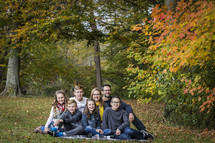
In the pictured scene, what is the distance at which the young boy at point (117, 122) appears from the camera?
20.3 feet

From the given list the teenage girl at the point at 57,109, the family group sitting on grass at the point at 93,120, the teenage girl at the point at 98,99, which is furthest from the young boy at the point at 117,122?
the teenage girl at the point at 57,109

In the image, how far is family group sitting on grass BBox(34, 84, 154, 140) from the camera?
6192 mm

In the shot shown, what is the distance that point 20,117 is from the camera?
31.0 feet

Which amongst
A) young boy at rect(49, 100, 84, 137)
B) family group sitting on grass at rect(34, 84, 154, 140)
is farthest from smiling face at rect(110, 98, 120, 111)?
young boy at rect(49, 100, 84, 137)

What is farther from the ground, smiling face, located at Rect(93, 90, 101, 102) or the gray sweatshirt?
smiling face, located at Rect(93, 90, 101, 102)

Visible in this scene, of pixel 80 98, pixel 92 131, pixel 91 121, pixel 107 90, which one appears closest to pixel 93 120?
pixel 91 121

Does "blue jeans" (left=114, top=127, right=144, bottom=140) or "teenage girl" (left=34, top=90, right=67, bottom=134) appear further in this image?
"teenage girl" (left=34, top=90, right=67, bottom=134)

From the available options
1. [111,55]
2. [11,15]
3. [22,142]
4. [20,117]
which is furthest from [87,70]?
[22,142]

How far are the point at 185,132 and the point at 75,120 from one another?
12.1 feet

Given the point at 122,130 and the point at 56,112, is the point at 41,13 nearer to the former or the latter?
the point at 56,112

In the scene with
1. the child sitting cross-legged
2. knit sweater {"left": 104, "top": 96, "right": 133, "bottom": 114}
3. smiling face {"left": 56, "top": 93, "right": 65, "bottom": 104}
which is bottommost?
the child sitting cross-legged

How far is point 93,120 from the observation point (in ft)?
21.1

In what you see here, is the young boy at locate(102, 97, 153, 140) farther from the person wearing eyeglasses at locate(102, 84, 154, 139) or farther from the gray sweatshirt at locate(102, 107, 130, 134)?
the person wearing eyeglasses at locate(102, 84, 154, 139)

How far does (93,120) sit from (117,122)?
0.62 meters
